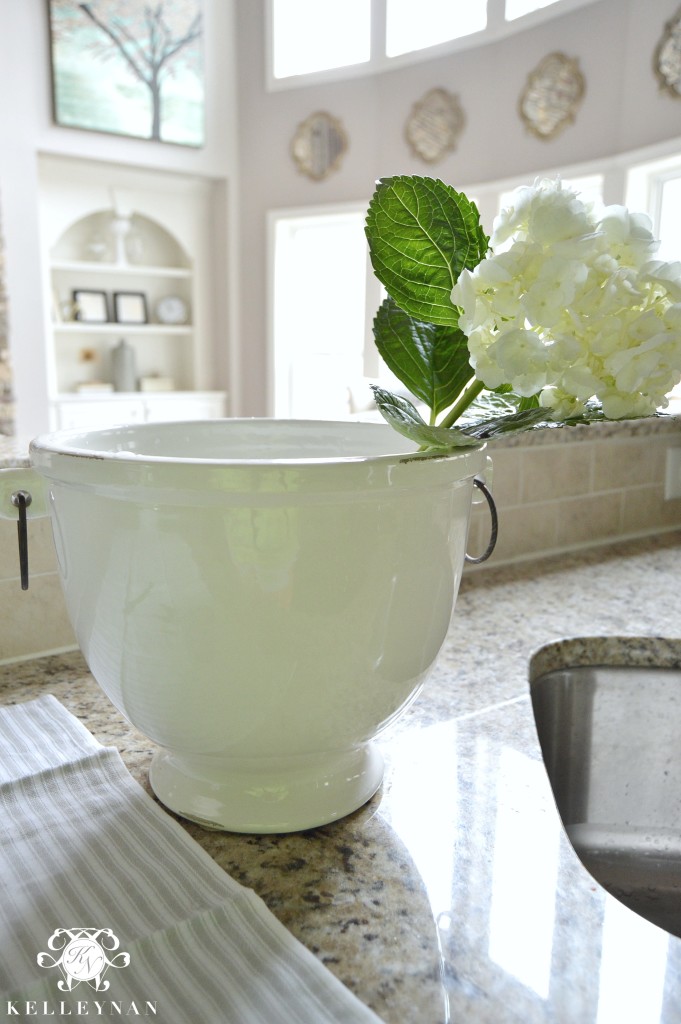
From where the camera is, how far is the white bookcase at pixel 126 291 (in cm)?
514

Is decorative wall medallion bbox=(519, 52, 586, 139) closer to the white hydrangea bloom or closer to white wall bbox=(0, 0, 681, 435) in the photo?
white wall bbox=(0, 0, 681, 435)

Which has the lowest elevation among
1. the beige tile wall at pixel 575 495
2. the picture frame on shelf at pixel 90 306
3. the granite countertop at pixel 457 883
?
the granite countertop at pixel 457 883

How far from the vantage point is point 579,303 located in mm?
371

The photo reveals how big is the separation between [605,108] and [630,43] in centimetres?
30

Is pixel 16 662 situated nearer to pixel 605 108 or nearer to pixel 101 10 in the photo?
pixel 605 108

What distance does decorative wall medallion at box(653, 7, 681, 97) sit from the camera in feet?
12.0

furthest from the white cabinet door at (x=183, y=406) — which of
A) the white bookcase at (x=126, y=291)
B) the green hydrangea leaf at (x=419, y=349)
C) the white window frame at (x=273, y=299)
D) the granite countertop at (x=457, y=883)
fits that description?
the green hydrangea leaf at (x=419, y=349)

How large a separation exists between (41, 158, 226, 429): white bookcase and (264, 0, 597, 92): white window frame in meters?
0.98

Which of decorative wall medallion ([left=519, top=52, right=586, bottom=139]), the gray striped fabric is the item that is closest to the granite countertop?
the gray striped fabric

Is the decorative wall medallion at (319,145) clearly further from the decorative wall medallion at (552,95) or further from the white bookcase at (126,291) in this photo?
the decorative wall medallion at (552,95)

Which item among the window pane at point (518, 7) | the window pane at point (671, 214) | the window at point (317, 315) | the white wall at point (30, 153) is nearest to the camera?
the window pane at point (671, 214)

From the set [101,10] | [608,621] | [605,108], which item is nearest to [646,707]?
[608,621]

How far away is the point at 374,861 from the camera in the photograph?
46 centimetres

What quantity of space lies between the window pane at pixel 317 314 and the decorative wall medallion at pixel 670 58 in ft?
6.97
